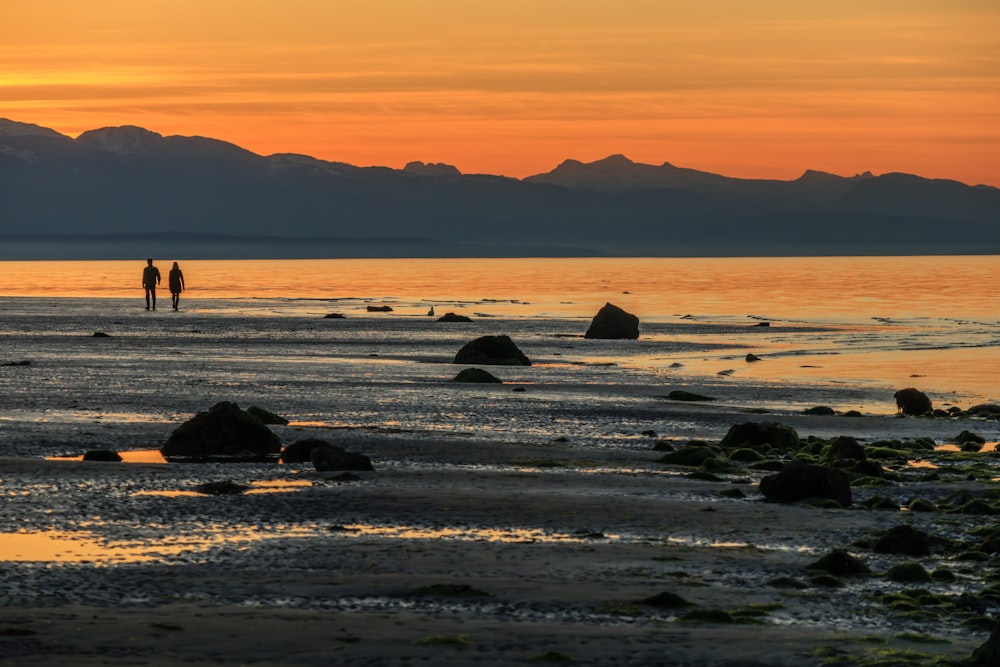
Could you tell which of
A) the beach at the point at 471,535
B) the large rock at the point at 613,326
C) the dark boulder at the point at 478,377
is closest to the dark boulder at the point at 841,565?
the beach at the point at 471,535

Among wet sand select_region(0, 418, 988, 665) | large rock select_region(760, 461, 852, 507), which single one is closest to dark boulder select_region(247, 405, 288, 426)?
wet sand select_region(0, 418, 988, 665)

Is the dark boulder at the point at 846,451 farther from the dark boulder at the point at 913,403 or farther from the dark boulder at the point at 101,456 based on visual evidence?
the dark boulder at the point at 913,403

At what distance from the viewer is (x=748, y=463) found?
24.0m

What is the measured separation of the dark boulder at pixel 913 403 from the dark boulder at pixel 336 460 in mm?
16106

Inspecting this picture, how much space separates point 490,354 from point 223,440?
71.1 ft

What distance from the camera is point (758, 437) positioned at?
2573 cm

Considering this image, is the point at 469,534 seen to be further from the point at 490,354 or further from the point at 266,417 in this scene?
the point at 490,354

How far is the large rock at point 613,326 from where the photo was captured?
60625 mm

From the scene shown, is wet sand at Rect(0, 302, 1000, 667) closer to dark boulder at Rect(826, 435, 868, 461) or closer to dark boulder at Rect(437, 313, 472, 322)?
dark boulder at Rect(826, 435, 868, 461)

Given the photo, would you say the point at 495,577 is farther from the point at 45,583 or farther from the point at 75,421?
the point at 75,421

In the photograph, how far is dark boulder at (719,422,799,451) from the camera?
25688 millimetres

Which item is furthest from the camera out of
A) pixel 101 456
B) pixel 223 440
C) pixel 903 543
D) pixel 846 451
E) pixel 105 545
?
pixel 223 440

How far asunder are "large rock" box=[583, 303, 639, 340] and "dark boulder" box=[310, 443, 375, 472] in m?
39.2

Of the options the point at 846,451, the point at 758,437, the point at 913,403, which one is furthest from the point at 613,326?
the point at 846,451
